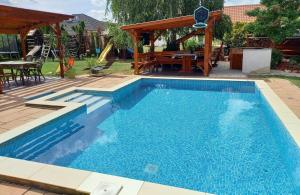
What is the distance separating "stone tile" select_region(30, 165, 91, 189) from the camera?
3.12 metres

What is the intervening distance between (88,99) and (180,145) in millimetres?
4203

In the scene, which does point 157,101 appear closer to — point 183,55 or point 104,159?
point 104,159

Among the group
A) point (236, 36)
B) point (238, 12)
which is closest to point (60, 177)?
point (236, 36)

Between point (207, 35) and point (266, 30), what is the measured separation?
434 centimetres

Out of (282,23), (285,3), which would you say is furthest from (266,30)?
(285,3)

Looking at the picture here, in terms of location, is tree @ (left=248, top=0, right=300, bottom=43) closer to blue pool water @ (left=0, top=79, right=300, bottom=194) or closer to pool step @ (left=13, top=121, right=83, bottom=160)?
blue pool water @ (left=0, top=79, right=300, bottom=194)

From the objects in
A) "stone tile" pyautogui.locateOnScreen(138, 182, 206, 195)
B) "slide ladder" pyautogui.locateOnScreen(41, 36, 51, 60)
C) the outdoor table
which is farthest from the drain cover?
"slide ladder" pyautogui.locateOnScreen(41, 36, 51, 60)

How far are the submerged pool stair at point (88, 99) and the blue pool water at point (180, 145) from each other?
0.20m

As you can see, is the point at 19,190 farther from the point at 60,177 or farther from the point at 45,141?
the point at 45,141

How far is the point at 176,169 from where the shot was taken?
13.3 feet

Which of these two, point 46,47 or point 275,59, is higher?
point 46,47

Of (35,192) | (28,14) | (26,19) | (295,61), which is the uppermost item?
(28,14)

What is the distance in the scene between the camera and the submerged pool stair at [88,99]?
24.7ft

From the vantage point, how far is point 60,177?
3.26m
